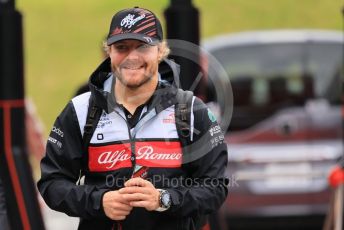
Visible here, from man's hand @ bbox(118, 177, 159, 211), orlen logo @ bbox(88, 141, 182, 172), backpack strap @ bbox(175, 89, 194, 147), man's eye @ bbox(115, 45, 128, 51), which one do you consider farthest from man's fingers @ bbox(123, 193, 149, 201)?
man's eye @ bbox(115, 45, 128, 51)

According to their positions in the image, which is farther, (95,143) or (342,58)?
(342,58)

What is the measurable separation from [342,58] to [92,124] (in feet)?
19.4

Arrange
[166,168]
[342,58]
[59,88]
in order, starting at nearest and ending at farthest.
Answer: [166,168], [342,58], [59,88]

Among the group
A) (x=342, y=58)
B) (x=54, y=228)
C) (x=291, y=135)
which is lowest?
(x=54, y=228)

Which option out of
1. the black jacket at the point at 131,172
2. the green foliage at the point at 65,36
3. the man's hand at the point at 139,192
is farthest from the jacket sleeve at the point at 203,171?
the green foliage at the point at 65,36

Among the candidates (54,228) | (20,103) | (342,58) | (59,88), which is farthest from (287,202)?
(59,88)

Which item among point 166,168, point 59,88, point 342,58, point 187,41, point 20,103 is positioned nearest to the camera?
point 166,168

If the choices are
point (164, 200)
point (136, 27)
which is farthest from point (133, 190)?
point (136, 27)

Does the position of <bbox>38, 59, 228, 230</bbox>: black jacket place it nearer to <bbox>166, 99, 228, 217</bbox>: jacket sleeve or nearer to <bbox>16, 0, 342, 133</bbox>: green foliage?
<bbox>166, 99, 228, 217</bbox>: jacket sleeve

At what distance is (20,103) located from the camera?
6293 mm

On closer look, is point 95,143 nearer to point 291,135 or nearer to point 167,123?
point 167,123

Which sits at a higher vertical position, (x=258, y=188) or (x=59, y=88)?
(x=59, y=88)

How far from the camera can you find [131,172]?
371 cm

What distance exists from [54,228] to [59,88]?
543 cm
